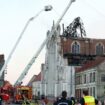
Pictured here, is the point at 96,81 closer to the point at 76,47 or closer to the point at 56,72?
the point at 56,72

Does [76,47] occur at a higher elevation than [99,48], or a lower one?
lower

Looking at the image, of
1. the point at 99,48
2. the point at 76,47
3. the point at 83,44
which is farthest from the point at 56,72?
the point at 99,48

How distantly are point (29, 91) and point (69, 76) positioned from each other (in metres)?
39.4

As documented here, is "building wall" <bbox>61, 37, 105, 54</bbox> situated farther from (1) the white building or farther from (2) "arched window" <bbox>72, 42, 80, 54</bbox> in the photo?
(1) the white building

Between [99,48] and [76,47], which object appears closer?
[76,47]

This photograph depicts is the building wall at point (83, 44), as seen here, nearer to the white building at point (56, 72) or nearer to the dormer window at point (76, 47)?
the dormer window at point (76, 47)

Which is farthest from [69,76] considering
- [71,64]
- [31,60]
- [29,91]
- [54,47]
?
[31,60]

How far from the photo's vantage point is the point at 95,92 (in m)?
98.0

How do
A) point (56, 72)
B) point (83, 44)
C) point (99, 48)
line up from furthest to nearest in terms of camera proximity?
point (99, 48)
point (83, 44)
point (56, 72)

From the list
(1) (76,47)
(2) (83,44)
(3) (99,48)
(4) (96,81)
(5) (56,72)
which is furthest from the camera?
→ (3) (99,48)

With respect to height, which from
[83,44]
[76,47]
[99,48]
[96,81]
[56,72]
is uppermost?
[83,44]

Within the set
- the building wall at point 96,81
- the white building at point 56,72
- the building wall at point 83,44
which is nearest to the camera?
the building wall at point 96,81

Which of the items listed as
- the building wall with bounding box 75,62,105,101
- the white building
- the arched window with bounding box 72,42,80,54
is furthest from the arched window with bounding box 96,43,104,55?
the building wall with bounding box 75,62,105,101

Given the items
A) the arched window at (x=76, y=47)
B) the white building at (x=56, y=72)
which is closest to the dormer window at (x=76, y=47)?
the arched window at (x=76, y=47)
